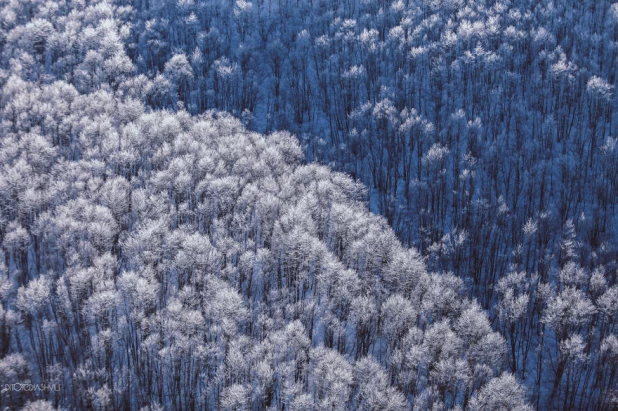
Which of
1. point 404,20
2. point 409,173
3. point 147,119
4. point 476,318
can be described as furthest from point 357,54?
point 476,318

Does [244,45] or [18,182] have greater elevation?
[244,45]

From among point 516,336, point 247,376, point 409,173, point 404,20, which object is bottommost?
point 516,336

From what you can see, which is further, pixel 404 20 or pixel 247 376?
pixel 404 20

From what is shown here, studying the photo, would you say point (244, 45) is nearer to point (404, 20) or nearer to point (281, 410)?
point (404, 20)

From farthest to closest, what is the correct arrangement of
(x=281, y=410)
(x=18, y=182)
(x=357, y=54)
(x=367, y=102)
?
(x=357, y=54)
(x=367, y=102)
(x=18, y=182)
(x=281, y=410)

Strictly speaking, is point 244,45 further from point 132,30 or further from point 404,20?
point 404,20

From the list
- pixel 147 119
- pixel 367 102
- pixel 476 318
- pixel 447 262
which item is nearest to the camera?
pixel 476 318

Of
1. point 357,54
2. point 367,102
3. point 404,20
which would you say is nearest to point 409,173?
point 367,102
